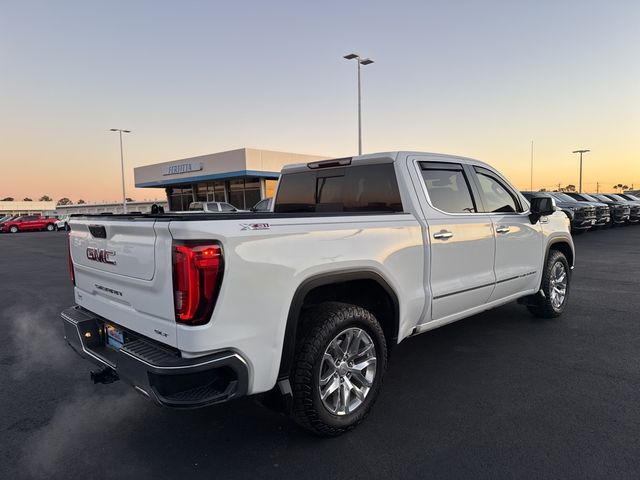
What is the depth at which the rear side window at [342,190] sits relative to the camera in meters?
3.89

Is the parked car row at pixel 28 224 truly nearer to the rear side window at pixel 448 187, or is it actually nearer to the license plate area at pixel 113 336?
the license plate area at pixel 113 336

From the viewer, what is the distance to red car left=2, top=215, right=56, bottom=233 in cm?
3675

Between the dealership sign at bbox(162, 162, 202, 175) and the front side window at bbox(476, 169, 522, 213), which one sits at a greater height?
the dealership sign at bbox(162, 162, 202, 175)

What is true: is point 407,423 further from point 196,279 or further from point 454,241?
point 196,279

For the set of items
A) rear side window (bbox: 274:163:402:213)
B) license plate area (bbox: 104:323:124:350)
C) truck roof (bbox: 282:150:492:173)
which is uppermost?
truck roof (bbox: 282:150:492:173)

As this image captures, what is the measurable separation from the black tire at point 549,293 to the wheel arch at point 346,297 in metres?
2.84

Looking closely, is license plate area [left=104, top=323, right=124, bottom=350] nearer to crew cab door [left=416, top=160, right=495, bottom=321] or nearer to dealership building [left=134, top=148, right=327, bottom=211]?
crew cab door [left=416, top=160, right=495, bottom=321]

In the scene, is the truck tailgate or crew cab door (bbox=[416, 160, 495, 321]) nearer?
the truck tailgate

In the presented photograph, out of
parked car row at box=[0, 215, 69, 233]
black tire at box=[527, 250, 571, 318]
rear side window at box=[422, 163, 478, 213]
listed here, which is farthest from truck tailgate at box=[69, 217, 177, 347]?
parked car row at box=[0, 215, 69, 233]

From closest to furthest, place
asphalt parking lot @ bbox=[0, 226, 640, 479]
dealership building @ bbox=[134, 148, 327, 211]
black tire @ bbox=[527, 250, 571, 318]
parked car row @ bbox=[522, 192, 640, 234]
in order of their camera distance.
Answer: asphalt parking lot @ bbox=[0, 226, 640, 479] → black tire @ bbox=[527, 250, 571, 318] → parked car row @ bbox=[522, 192, 640, 234] → dealership building @ bbox=[134, 148, 327, 211]

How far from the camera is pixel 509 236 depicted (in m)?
4.52

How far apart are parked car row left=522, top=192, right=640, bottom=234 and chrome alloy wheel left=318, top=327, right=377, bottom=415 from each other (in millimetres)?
12552

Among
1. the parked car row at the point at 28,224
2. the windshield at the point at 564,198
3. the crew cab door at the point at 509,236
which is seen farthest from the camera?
the parked car row at the point at 28,224

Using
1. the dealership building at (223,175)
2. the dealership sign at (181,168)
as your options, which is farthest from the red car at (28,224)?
the dealership sign at (181,168)
